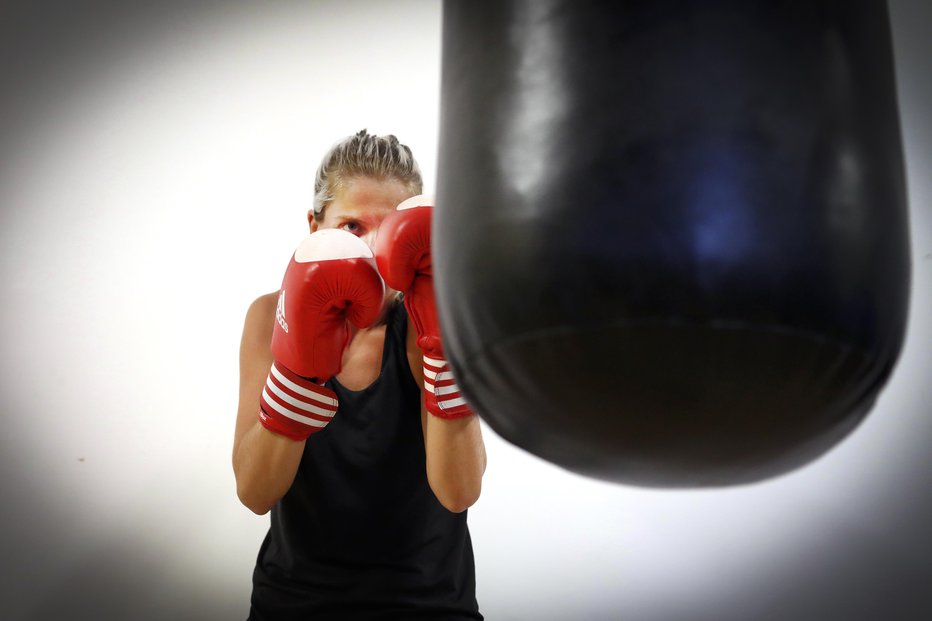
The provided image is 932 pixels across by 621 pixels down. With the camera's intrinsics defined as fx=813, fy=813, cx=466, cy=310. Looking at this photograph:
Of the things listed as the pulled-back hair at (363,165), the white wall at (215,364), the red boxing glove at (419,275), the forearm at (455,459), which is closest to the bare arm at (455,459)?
the forearm at (455,459)

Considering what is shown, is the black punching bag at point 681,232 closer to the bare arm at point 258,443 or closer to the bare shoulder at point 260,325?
the bare arm at point 258,443

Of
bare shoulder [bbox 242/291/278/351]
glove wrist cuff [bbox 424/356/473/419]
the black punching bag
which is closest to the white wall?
bare shoulder [bbox 242/291/278/351]

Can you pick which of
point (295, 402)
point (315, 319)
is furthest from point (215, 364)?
point (315, 319)

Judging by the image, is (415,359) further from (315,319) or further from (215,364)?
(215,364)

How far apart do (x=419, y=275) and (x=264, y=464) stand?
0.50m

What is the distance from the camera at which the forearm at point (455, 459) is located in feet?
4.40

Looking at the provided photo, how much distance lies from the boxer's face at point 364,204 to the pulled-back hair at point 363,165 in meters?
0.02

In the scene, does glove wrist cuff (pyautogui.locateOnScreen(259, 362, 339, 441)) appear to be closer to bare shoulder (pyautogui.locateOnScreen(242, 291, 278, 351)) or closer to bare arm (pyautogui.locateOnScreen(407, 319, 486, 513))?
bare arm (pyautogui.locateOnScreen(407, 319, 486, 513))

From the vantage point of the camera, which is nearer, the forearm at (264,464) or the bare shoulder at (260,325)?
the forearm at (264,464)

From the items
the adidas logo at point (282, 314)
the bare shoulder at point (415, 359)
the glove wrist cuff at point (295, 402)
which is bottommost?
the glove wrist cuff at point (295, 402)

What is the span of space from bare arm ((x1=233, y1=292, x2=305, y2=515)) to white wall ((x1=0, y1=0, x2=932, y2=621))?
0.84m

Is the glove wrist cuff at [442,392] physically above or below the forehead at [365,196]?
below

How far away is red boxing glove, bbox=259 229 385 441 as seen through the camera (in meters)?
1.12

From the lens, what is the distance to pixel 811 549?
7.86 ft
